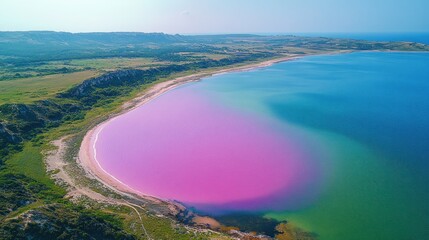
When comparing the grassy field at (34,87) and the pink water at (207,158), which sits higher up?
the grassy field at (34,87)

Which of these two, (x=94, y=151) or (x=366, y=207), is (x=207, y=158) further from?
(x=366, y=207)

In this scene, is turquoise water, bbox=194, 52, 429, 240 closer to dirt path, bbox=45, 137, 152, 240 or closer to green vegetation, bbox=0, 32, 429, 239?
green vegetation, bbox=0, 32, 429, 239

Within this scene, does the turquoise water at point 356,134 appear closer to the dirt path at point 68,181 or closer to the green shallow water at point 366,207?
the green shallow water at point 366,207

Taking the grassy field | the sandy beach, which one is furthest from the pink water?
the grassy field

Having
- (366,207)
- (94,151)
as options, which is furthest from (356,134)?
(94,151)

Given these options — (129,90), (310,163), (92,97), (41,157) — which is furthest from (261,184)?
(129,90)

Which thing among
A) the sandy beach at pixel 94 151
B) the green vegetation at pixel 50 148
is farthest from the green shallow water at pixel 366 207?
the sandy beach at pixel 94 151
